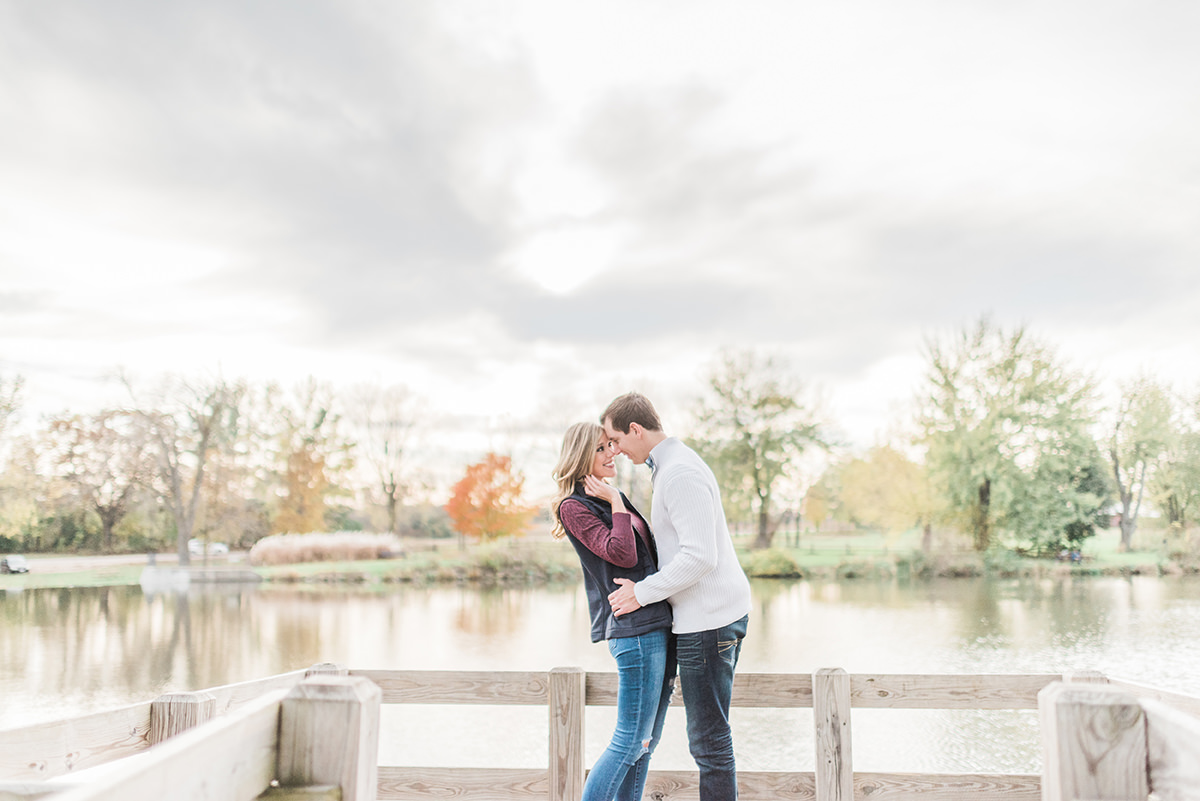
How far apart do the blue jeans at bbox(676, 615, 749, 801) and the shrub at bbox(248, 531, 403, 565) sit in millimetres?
23358

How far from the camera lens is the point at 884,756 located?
1025cm

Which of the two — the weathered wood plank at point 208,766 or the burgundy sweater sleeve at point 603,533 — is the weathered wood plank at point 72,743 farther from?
the weathered wood plank at point 208,766

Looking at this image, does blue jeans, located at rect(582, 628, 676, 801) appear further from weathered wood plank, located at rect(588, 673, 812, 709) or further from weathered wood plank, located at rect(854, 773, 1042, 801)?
weathered wood plank, located at rect(854, 773, 1042, 801)

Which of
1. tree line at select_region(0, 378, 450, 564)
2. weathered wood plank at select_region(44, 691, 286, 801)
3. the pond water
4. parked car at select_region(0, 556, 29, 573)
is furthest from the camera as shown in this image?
parked car at select_region(0, 556, 29, 573)

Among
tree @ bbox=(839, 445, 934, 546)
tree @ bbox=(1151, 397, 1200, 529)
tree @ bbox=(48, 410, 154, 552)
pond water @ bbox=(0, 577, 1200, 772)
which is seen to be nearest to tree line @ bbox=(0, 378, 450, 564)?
tree @ bbox=(48, 410, 154, 552)

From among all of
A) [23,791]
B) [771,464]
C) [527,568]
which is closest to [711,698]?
[23,791]

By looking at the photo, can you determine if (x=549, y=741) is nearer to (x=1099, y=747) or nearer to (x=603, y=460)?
(x=603, y=460)

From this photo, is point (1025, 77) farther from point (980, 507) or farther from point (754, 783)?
point (754, 783)

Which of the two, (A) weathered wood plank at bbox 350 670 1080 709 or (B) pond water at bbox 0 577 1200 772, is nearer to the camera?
(A) weathered wood plank at bbox 350 670 1080 709

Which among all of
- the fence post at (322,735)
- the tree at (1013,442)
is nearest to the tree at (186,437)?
the tree at (1013,442)

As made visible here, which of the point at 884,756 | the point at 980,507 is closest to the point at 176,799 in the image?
the point at 884,756

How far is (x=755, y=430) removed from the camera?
2455 centimetres

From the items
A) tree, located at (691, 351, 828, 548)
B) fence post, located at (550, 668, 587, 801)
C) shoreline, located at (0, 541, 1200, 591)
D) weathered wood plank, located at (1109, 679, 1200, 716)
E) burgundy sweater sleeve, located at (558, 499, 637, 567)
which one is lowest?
shoreline, located at (0, 541, 1200, 591)

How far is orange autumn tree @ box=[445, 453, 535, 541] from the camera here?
2705 centimetres
